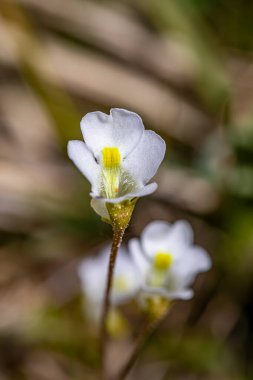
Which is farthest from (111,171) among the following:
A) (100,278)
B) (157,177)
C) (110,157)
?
(157,177)

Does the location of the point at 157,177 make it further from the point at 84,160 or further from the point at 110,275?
the point at 84,160

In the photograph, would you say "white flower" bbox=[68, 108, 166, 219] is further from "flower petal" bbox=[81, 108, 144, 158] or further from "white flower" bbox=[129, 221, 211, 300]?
"white flower" bbox=[129, 221, 211, 300]

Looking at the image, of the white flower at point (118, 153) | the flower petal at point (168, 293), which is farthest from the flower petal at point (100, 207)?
the flower petal at point (168, 293)

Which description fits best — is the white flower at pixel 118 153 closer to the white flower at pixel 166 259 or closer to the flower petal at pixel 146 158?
the flower petal at pixel 146 158

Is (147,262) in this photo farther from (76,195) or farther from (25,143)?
(25,143)

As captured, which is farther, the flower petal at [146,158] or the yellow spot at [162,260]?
the yellow spot at [162,260]
